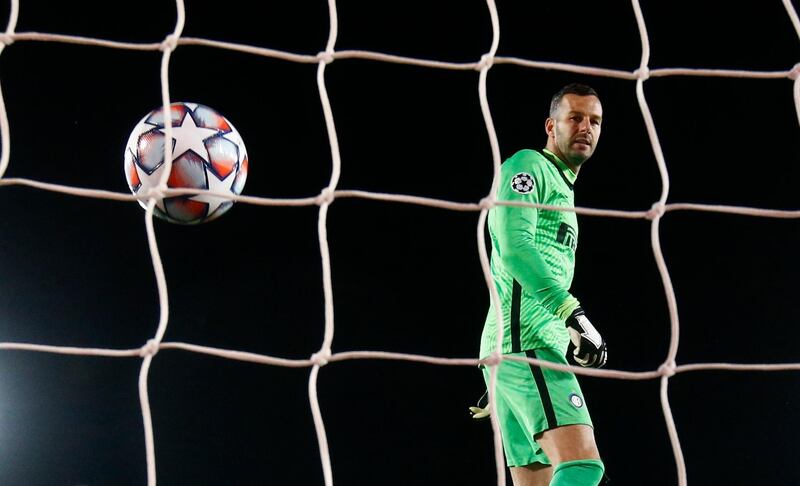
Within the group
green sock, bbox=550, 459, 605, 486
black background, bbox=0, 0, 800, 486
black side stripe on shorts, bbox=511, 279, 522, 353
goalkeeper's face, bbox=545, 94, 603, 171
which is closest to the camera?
green sock, bbox=550, 459, 605, 486

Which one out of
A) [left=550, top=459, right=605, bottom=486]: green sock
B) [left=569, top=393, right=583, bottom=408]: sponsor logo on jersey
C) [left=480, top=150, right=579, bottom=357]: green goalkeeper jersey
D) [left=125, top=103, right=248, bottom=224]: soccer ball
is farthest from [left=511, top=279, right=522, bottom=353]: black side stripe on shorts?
[left=125, top=103, right=248, bottom=224]: soccer ball

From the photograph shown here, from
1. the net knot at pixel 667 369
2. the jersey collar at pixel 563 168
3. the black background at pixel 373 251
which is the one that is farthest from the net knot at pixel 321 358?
the black background at pixel 373 251

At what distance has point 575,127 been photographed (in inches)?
80.7

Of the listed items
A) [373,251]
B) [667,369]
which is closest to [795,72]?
[667,369]

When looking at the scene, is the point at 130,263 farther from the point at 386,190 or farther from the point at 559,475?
the point at 559,475

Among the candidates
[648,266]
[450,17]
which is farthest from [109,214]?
[648,266]

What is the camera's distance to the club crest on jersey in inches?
76.0

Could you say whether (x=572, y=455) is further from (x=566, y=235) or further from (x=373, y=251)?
(x=373, y=251)

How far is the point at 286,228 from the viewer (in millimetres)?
5047

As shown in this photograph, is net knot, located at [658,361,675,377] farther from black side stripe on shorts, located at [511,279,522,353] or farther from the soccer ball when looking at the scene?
the soccer ball

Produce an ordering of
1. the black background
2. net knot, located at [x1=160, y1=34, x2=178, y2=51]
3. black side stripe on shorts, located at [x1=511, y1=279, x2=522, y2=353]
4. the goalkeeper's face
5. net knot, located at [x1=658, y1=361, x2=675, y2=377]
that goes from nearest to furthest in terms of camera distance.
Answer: net knot, located at [x1=658, y1=361, x2=675, y2=377] < net knot, located at [x1=160, y1=34, x2=178, y2=51] < black side stripe on shorts, located at [x1=511, y1=279, x2=522, y2=353] < the goalkeeper's face < the black background

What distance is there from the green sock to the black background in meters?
2.89

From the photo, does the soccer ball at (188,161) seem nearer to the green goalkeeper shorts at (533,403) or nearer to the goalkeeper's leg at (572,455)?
the green goalkeeper shorts at (533,403)

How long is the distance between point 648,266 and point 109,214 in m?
2.51
